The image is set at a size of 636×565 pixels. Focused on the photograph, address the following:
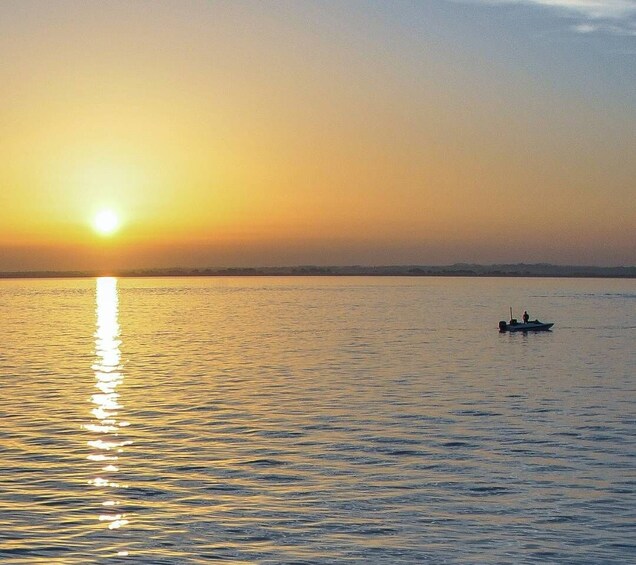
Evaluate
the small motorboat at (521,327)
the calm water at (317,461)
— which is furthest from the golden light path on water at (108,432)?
the small motorboat at (521,327)

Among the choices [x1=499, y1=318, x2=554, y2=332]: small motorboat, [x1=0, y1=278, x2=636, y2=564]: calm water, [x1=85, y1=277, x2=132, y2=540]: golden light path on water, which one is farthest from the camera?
[x1=499, y1=318, x2=554, y2=332]: small motorboat

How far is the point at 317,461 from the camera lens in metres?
26.1

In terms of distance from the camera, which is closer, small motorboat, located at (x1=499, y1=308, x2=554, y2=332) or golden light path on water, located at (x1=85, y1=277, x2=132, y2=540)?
golden light path on water, located at (x1=85, y1=277, x2=132, y2=540)

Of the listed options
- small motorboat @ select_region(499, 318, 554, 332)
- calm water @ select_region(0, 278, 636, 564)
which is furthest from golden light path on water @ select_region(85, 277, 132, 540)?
small motorboat @ select_region(499, 318, 554, 332)

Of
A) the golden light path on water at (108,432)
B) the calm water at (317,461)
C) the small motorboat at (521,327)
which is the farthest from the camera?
the small motorboat at (521,327)

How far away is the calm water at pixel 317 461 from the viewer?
1852 cm

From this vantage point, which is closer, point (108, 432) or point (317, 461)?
point (317, 461)

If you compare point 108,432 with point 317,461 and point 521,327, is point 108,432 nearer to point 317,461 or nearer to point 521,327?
point 317,461

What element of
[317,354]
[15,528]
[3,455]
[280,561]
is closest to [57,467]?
[3,455]

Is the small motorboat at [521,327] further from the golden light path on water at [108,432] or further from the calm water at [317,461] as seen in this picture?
the golden light path on water at [108,432]

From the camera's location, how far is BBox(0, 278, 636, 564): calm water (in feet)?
60.7

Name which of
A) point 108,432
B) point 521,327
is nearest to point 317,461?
point 108,432

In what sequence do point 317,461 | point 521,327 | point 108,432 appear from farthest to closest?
point 521,327, point 108,432, point 317,461

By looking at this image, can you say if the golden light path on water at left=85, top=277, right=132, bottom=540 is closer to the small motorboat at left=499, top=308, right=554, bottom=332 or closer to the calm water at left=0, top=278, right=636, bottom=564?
the calm water at left=0, top=278, right=636, bottom=564
